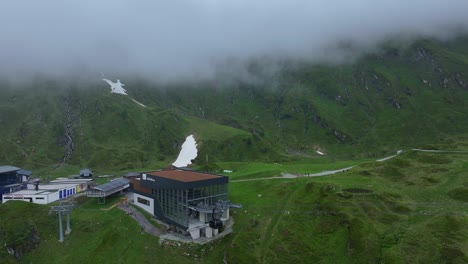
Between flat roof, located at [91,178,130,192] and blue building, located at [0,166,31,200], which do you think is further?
blue building, located at [0,166,31,200]

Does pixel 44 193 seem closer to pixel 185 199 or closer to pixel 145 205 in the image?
pixel 145 205

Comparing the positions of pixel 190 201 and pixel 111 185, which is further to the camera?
pixel 111 185

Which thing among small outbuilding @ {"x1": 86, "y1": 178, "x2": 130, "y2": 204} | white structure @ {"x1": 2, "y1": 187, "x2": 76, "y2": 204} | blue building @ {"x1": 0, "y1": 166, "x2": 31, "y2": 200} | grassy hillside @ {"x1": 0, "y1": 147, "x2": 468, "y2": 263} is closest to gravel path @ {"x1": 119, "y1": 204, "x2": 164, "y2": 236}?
grassy hillside @ {"x1": 0, "y1": 147, "x2": 468, "y2": 263}

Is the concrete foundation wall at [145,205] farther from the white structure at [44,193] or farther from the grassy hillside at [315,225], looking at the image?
the white structure at [44,193]

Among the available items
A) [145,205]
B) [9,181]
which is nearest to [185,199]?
[145,205]

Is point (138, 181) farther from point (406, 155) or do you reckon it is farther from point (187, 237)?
point (406, 155)

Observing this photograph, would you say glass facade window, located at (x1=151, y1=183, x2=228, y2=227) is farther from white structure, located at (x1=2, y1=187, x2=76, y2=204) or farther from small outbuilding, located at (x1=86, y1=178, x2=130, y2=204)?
white structure, located at (x1=2, y1=187, x2=76, y2=204)

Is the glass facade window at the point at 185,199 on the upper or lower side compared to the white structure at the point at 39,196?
upper

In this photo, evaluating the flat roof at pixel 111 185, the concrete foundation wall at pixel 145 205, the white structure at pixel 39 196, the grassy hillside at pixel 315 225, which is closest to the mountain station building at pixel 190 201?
the concrete foundation wall at pixel 145 205

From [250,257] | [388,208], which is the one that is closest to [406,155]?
[388,208]
